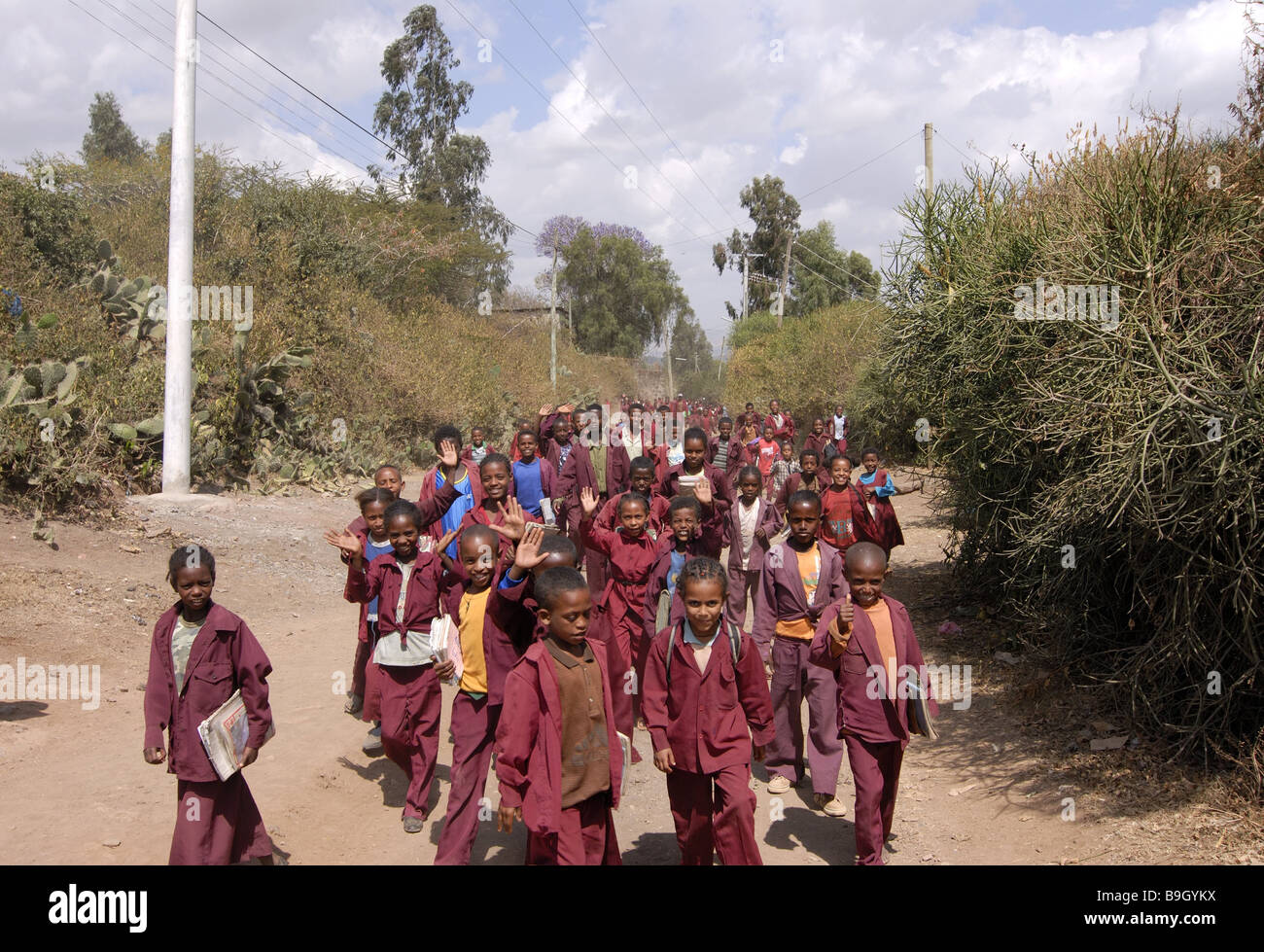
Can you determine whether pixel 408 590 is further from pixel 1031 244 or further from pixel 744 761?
pixel 1031 244

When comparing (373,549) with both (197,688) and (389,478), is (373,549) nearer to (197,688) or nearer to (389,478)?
(389,478)

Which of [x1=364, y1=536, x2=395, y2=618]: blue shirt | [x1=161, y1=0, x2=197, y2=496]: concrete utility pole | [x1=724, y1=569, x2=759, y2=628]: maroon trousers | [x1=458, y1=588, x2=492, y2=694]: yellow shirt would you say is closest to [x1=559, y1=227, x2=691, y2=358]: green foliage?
[x1=161, y1=0, x2=197, y2=496]: concrete utility pole

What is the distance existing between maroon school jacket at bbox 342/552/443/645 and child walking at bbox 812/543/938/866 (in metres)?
2.12

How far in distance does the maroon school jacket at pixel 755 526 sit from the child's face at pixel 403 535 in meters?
2.76

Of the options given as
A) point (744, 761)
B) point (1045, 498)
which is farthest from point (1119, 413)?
point (744, 761)

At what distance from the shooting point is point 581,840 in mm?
3852

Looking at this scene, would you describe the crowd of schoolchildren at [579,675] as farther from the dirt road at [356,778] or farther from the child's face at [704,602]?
the dirt road at [356,778]

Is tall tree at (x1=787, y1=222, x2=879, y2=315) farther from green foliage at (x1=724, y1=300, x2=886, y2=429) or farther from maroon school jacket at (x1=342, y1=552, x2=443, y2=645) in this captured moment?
maroon school jacket at (x1=342, y1=552, x2=443, y2=645)

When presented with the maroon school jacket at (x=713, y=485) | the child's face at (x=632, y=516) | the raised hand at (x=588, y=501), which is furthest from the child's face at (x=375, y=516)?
the maroon school jacket at (x=713, y=485)

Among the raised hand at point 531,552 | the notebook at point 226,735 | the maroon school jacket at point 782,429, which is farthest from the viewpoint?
the maroon school jacket at point 782,429

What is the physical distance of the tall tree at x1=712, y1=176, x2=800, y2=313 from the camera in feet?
171

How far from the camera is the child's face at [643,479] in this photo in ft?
24.4

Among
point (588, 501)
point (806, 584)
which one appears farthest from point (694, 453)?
point (588, 501)

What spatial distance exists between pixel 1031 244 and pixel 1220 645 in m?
3.66
